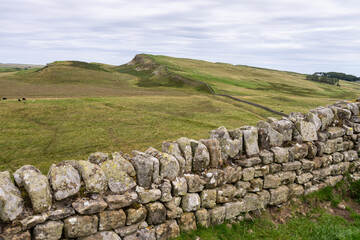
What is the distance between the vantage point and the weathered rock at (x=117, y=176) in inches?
229

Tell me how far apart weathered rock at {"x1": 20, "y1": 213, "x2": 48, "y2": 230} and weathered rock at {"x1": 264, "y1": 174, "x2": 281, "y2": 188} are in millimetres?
6319

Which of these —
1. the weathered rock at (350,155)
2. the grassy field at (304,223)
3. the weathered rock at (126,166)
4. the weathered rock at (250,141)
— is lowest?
the grassy field at (304,223)

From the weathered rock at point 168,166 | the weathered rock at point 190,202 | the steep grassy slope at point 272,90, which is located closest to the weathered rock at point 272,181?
the weathered rock at point 190,202

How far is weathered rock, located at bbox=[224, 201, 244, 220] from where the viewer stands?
716cm

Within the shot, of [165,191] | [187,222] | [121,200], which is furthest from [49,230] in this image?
[187,222]

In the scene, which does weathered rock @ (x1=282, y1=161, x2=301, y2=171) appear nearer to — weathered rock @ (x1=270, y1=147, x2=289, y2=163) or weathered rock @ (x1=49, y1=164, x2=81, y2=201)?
weathered rock @ (x1=270, y1=147, x2=289, y2=163)

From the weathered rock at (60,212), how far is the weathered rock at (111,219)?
0.65m

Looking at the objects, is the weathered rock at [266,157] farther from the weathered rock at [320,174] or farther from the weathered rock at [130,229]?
the weathered rock at [130,229]

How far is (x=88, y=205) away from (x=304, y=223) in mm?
6420

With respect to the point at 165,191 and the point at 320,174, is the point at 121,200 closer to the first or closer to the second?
the point at 165,191

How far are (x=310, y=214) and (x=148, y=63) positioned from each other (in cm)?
12396

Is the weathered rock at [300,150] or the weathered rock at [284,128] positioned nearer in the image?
the weathered rock at [300,150]

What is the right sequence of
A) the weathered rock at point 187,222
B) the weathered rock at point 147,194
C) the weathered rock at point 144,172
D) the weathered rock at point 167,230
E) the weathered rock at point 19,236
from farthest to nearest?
1. the weathered rock at point 187,222
2. the weathered rock at point 167,230
3. the weathered rock at point 144,172
4. the weathered rock at point 147,194
5. the weathered rock at point 19,236

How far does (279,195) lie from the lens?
8.08 m
